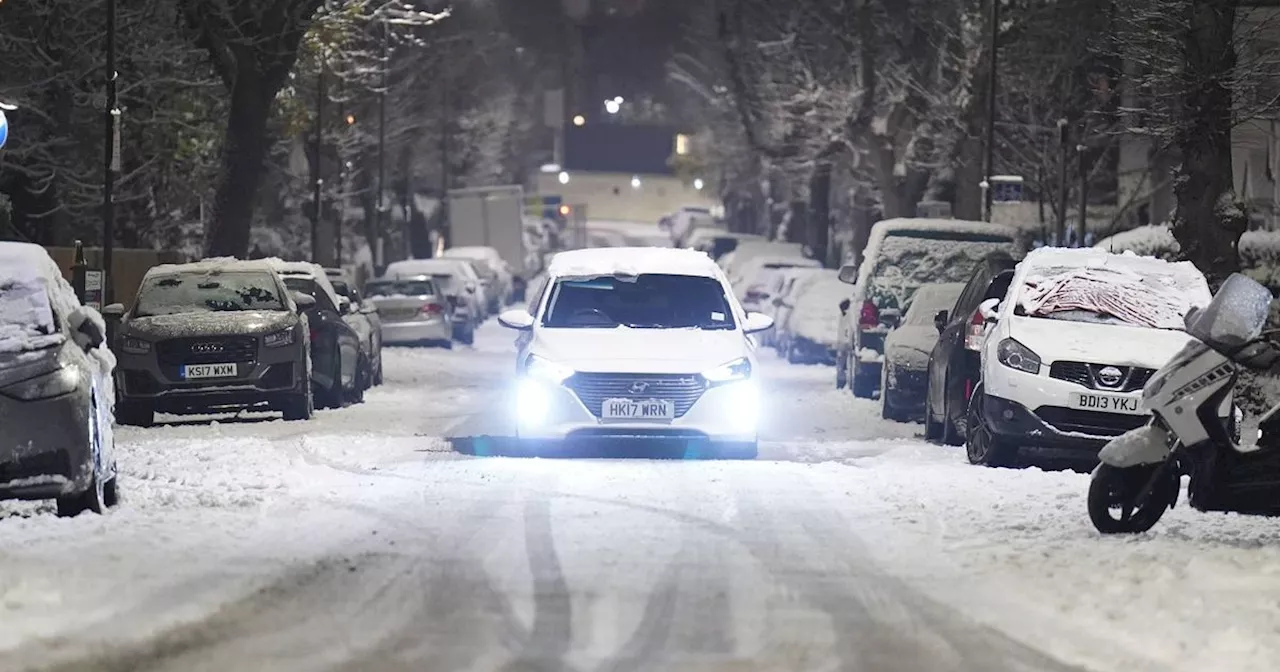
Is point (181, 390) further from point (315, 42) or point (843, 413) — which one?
point (315, 42)

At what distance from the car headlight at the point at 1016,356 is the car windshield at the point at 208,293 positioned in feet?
26.8

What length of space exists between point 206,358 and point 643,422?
5.59m

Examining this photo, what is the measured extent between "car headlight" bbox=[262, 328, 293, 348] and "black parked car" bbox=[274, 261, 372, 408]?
1.74 m

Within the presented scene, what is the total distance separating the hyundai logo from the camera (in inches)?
579

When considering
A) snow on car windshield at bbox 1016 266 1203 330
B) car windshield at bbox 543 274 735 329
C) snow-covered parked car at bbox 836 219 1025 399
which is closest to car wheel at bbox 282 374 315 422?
car windshield at bbox 543 274 735 329

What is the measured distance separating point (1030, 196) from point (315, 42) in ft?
67.1

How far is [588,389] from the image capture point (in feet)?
51.1

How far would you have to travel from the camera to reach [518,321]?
16.7 metres

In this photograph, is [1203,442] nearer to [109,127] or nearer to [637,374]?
[637,374]

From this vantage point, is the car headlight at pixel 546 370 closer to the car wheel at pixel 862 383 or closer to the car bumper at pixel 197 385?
the car bumper at pixel 197 385

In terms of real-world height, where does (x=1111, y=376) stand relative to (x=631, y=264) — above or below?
below

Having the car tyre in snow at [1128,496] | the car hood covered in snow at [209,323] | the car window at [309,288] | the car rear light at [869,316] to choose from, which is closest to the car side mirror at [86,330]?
the car tyre in snow at [1128,496]

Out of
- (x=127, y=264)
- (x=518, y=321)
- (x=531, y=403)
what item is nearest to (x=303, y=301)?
(x=518, y=321)

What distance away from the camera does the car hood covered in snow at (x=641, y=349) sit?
51.3 ft
